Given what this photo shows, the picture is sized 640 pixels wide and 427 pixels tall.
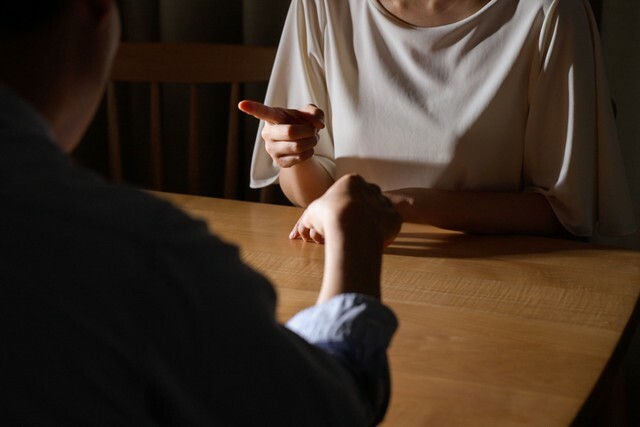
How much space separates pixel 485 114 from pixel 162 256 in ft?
3.60

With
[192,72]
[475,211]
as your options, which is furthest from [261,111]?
[192,72]

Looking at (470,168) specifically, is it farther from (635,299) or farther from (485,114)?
(635,299)

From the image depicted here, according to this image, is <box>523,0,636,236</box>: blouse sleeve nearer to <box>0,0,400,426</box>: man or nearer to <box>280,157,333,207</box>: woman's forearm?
<box>280,157,333,207</box>: woman's forearm

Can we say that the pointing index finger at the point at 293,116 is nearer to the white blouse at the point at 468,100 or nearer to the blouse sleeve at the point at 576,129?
the white blouse at the point at 468,100

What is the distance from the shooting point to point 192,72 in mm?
1958

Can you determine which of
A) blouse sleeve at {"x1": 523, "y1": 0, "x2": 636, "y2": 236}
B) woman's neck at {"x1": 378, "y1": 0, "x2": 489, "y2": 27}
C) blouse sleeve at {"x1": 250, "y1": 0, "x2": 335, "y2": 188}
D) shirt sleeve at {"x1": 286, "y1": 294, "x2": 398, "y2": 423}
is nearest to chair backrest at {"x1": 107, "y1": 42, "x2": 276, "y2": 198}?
blouse sleeve at {"x1": 250, "y1": 0, "x2": 335, "y2": 188}

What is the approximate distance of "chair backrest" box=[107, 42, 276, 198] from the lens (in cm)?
194

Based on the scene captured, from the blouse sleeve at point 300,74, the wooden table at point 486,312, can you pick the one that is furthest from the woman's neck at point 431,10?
the wooden table at point 486,312

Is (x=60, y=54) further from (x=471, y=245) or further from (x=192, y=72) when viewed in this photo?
(x=192, y=72)

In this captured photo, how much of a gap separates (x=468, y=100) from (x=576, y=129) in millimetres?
182

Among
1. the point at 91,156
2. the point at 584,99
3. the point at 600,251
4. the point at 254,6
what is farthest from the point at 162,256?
the point at 91,156

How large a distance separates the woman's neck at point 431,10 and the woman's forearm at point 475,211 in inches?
12.5

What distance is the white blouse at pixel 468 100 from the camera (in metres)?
1.41

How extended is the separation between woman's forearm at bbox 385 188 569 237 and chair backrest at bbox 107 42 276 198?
0.69m
